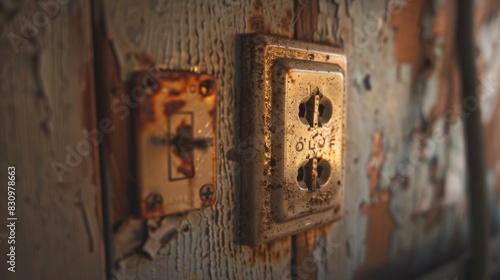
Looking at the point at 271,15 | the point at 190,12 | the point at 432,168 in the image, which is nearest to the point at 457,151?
the point at 432,168

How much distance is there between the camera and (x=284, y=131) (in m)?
0.46

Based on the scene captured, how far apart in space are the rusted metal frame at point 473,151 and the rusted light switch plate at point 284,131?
486 millimetres

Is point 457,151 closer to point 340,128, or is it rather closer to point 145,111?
point 340,128

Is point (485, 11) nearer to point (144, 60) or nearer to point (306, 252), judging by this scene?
point (306, 252)

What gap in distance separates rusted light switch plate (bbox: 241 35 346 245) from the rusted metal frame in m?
0.49

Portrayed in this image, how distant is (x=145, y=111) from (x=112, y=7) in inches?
4.2

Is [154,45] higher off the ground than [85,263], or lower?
higher

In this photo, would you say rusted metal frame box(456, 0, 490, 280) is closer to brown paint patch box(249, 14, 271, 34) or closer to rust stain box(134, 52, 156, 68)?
brown paint patch box(249, 14, 271, 34)

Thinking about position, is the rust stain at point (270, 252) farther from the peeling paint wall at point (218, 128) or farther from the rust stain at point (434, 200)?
the rust stain at point (434, 200)

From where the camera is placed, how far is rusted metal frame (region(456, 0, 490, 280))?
2.68 feet

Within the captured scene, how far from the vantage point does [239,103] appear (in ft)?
1.49

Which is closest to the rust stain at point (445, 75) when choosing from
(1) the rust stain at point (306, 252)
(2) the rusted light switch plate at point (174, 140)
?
(1) the rust stain at point (306, 252)

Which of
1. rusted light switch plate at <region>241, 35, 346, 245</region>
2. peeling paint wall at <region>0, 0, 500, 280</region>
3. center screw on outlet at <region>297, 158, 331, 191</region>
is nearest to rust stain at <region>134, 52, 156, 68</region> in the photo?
peeling paint wall at <region>0, 0, 500, 280</region>

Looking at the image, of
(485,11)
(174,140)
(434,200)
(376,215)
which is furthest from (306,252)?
(485,11)
